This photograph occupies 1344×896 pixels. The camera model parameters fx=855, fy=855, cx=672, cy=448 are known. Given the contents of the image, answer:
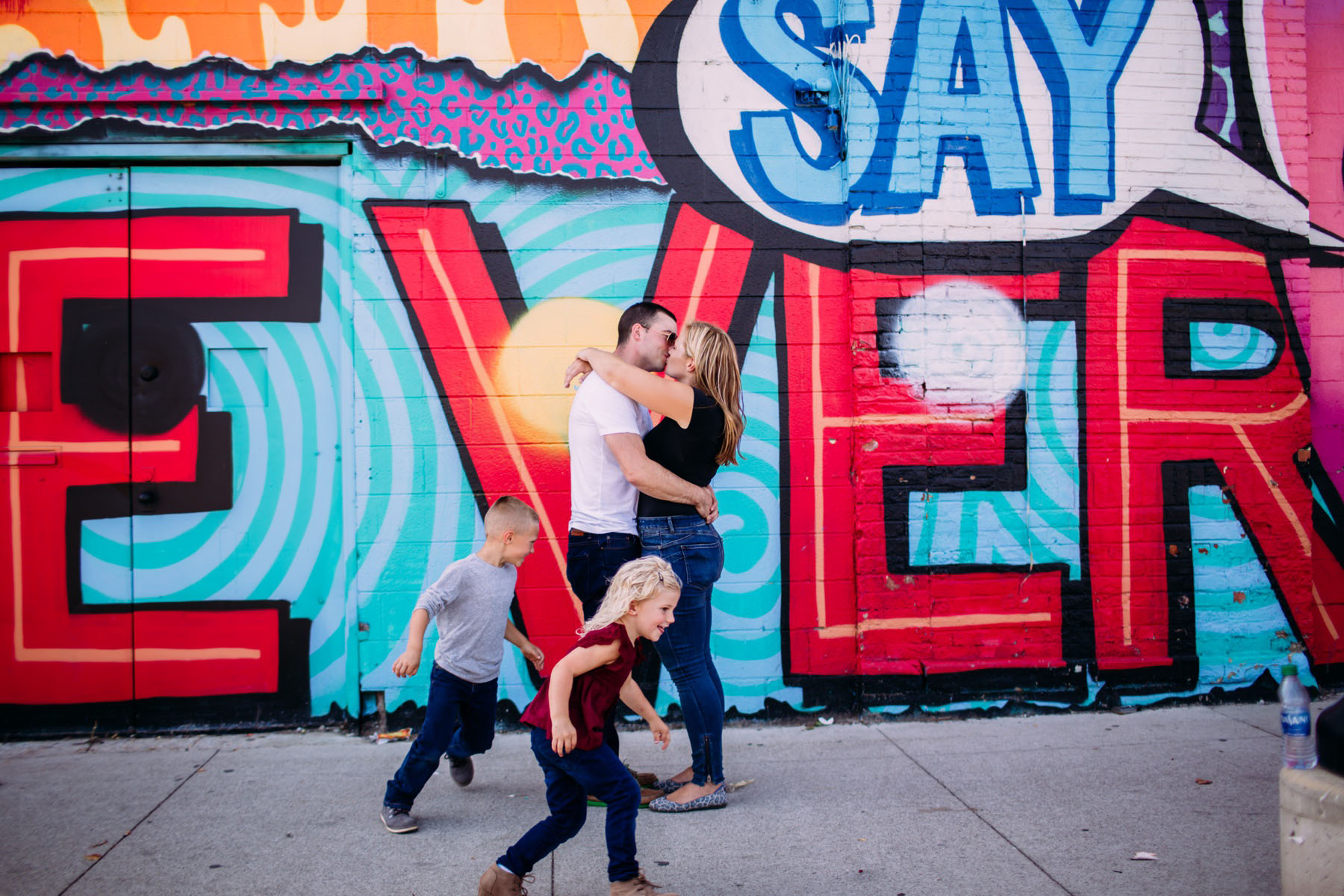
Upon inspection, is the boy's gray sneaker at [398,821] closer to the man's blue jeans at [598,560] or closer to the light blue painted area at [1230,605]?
the man's blue jeans at [598,560]

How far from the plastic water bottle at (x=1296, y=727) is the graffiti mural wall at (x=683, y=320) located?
2.21 m

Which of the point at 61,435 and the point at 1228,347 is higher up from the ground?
the point at 1228,347

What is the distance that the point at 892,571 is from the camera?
176 inches

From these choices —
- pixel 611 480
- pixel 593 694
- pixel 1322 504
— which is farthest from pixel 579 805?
pixel 1322 504

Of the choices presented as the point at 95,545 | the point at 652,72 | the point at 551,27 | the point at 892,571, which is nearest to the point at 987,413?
the point at 892,571

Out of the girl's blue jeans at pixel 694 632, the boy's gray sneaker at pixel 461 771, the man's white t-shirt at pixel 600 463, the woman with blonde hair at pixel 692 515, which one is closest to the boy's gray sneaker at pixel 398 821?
the boy's gray sneaker at pixel 461 771

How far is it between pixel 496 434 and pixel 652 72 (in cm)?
207

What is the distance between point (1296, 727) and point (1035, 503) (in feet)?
7.76

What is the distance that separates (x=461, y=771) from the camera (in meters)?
3.54

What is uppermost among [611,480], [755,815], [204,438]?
[204,438]

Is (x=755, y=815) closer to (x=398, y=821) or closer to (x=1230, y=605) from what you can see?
(x=398, y=821)

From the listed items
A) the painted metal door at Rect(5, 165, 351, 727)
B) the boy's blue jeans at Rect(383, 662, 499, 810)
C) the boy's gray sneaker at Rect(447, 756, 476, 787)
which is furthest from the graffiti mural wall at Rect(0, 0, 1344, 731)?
the boy's blue jeans at Rect(383, 662, 499, 810)

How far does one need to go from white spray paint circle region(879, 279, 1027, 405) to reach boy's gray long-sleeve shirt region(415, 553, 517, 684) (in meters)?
2.38

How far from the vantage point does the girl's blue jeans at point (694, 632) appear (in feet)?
10.8
